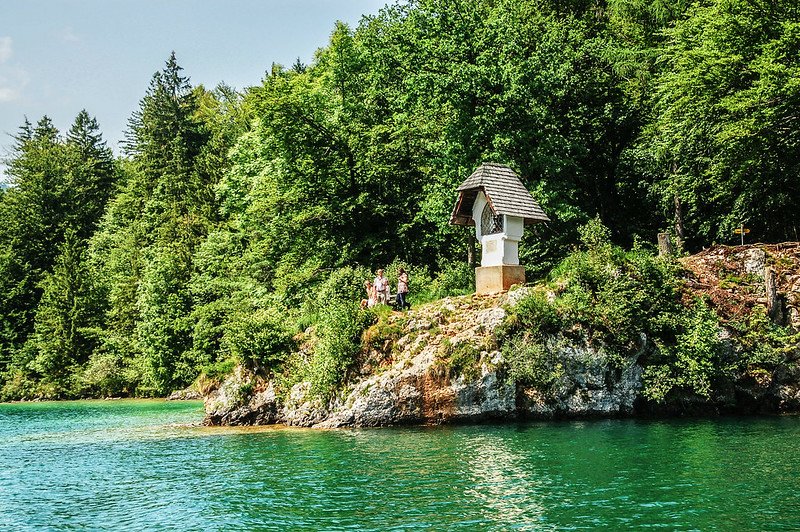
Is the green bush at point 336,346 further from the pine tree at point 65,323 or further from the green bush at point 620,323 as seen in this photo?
the pine tree at point 65,323

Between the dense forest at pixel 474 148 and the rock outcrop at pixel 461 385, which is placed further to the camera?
the dense forest at pixel 474 148

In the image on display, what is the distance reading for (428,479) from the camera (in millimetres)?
14156

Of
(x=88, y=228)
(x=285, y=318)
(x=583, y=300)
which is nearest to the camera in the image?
(x=583, y=300)

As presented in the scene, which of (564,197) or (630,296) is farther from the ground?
(564,197)

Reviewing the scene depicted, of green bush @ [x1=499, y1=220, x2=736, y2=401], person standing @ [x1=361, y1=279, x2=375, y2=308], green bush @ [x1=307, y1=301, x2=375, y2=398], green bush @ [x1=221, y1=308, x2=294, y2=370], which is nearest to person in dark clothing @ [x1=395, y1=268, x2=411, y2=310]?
person standing @ [x1=361, y1=279, x2=375, y2=308]

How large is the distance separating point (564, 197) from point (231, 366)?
15178 millimetres

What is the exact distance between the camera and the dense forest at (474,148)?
3039 cm

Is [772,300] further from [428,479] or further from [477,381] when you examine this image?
[428,479]

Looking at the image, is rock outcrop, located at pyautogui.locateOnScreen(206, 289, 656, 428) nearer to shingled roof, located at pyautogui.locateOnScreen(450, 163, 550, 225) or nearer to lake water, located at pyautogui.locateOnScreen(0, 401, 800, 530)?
lake water, located at pyautogui.locateOnScreen(0, 401, 800, 530)

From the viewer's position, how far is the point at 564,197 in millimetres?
31781

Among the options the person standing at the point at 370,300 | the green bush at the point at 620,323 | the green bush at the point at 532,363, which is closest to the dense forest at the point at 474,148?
the person standing at the point at 370,300

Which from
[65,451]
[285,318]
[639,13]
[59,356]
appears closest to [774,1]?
[639,13]

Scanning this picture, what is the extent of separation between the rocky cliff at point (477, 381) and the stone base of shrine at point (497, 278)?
2.96ft

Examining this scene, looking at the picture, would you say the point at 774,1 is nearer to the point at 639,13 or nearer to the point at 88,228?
the point at 639,13
